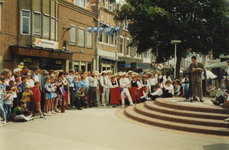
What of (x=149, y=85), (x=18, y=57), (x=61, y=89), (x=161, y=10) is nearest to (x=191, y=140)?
(x=61, y=89)

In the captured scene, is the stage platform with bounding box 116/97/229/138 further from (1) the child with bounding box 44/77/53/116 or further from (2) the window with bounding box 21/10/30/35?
(2) the window with bounding box 21/10/30/35

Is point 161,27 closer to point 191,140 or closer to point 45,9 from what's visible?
point 45,9

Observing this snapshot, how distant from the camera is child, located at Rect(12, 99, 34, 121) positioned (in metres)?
7.85

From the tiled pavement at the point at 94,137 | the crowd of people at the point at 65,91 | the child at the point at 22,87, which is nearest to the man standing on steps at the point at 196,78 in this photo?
the crowd of people at the point at 65,91

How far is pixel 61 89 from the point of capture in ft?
32.4

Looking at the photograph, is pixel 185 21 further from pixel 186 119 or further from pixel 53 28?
pixel 186 119

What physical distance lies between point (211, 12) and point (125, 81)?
1312 cm

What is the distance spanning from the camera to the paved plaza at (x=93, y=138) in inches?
213

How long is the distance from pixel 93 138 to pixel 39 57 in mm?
13460

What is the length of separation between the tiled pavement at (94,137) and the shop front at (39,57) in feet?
30.7

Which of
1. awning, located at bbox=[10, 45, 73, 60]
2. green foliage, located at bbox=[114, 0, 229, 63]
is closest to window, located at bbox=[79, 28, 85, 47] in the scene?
awning, located at bbox=[10, 45, 73, 60]

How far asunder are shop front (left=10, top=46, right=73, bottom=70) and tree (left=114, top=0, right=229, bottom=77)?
7447mm

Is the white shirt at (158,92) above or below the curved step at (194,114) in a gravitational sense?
above

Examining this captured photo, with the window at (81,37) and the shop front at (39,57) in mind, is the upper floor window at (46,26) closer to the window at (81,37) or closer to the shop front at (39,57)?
the shop front at (39,57)
